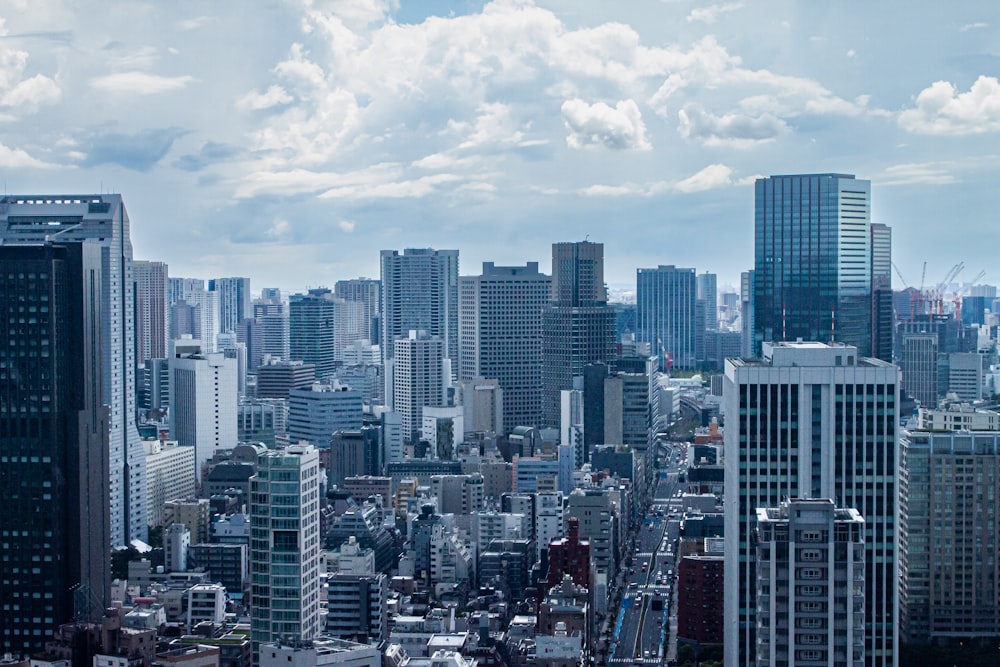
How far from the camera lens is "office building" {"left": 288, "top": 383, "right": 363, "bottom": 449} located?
118 feet

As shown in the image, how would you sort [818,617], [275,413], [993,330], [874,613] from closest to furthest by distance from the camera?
[818,617] < [874,613] < [275,413] < [993,330]

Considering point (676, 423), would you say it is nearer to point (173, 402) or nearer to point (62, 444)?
point (173, 402)

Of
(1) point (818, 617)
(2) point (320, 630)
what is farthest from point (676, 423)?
(1) point (818, 617)

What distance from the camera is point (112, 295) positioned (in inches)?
990

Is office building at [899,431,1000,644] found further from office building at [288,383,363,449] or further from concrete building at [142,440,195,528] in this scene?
office building at [288,383,363,449]

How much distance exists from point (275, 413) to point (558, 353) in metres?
8.83

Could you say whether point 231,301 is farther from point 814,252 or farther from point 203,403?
point 814,252

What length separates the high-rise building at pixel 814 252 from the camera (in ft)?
106

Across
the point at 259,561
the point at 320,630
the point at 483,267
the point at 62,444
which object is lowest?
the point at 320,630

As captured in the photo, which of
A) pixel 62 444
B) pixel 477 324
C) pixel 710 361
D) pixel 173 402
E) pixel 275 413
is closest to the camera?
pixel 62 444

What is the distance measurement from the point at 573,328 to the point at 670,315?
25.6 meters

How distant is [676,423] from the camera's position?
45.0m

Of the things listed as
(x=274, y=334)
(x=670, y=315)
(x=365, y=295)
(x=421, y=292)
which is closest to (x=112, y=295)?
(x=421, y=292)

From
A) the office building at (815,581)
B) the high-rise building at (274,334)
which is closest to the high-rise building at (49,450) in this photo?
the office building at (815,581)
